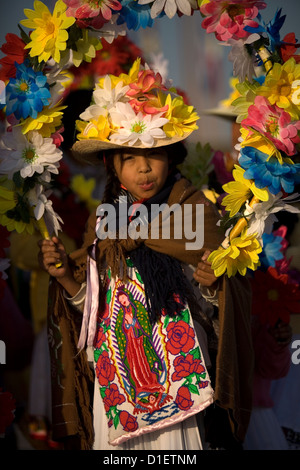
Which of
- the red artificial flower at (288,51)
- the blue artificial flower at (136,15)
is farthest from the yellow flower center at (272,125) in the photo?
the blue artificial flower at (136,15)

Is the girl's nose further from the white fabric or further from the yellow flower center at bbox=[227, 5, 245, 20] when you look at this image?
the white fabric

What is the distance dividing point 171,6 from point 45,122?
714 mm

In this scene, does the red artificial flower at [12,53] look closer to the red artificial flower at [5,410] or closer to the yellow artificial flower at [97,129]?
the yellow artificial flower at [97,129]

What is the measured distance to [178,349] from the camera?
297 centimetres

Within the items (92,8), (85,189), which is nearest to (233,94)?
(85,189)

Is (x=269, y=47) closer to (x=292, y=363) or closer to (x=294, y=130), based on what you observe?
(x=294, y=130)

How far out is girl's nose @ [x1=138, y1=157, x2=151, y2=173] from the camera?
9.96 ft

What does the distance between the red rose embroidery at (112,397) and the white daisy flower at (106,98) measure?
1.16 meters

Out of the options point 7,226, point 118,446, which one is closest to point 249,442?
→ point 118,446

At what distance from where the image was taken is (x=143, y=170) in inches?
120

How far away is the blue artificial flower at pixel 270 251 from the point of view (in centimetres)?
371

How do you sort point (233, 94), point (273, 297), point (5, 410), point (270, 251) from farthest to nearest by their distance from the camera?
1. point (233, 94)
2. point (270, 251)
3. point (273, 297)
4. point (5, 410)

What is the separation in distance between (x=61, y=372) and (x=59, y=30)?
1.48 metres
